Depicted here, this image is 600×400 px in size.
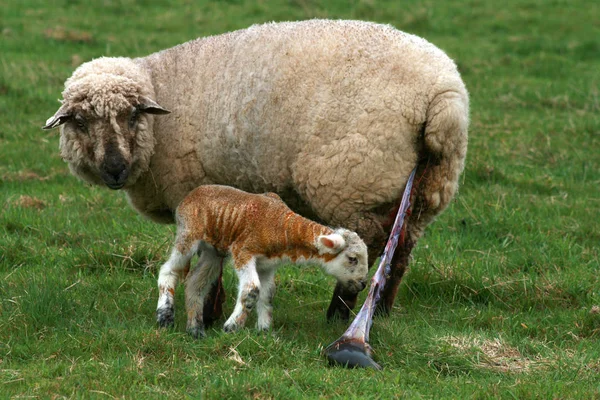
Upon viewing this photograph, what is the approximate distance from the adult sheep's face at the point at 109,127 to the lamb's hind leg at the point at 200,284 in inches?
27.3

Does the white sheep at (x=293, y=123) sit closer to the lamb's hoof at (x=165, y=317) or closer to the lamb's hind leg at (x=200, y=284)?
the lamb's hind leg at (x=200, y=284)

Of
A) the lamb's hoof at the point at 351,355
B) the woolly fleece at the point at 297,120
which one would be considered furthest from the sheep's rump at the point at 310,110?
the lamb's hoof at the point at 351,355

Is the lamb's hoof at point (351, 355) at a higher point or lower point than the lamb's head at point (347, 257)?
lower

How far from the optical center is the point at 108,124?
5664mm

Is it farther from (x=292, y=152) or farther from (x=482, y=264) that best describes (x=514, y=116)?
(x=292, y=152)

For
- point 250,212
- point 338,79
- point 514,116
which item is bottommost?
point 514,116

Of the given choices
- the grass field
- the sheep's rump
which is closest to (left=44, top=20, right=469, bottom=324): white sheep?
the sheep's rump

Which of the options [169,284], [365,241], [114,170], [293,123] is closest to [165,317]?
[169,284]

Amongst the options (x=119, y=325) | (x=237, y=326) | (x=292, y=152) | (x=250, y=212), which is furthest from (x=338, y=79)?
(x=119, y=325)

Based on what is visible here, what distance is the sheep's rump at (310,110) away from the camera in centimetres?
518

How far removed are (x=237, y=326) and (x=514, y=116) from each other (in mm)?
6327

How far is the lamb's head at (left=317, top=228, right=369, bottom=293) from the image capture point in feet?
16.4

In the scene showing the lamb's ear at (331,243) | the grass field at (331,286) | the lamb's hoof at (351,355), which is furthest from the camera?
the lamb's ear at (331,243)

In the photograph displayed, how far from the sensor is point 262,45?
5711 mm
